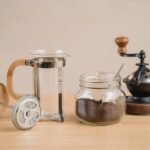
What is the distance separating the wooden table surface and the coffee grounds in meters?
0.02

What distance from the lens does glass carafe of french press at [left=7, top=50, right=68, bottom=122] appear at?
0.92 meters

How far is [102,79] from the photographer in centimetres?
92

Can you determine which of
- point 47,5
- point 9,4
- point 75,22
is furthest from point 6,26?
point 75,22

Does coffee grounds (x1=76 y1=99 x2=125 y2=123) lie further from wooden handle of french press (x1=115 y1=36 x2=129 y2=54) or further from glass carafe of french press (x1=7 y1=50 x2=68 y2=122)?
wooden handle of french press (x1=115 y1=36 x2=129 y2=54)

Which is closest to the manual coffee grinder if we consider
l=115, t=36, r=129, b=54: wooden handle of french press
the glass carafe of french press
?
l=115, t=36, r=129, b=54: wooden handle of french press

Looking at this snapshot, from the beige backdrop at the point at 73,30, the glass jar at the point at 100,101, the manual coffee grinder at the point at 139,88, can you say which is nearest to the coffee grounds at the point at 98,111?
the glass jar at the point at 100,101

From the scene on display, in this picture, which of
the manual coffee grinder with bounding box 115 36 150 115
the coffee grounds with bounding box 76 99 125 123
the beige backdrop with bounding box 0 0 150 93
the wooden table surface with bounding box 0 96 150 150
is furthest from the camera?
the beige backdrop with bounding box 0 0 150 93

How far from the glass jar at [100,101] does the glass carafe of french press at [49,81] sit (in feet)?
0.18

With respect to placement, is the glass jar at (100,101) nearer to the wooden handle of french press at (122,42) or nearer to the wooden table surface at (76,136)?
the wooden table surface at (76,136)

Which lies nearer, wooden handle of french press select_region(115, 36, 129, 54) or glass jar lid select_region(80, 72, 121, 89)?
glass jar lid select_region(80, 72, 121, 89)

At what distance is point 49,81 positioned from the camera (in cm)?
94

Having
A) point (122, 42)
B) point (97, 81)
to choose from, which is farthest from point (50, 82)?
point (122, 42)

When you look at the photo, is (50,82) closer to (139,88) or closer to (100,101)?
(100,101)

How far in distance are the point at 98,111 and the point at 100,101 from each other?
33mm
